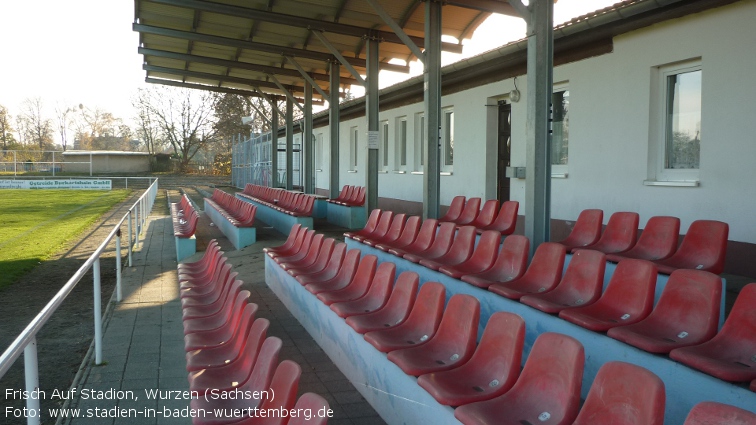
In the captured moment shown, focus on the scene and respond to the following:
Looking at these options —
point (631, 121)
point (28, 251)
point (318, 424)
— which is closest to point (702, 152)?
point (631, 121)

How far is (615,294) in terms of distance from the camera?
388cm

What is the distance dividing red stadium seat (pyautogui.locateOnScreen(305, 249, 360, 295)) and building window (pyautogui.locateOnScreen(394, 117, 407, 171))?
1057cm

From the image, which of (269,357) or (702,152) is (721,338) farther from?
(702,152)

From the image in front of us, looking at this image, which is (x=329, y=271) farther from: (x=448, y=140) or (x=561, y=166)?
(x=448, y=140)

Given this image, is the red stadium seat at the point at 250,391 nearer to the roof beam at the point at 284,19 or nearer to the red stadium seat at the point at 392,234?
the red stadium seat at the point at 392,234

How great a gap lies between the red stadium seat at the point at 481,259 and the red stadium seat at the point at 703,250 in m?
1.37

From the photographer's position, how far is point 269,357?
9.66 feet

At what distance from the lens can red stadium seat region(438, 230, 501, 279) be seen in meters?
5.52

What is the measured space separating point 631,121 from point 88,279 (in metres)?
8.64

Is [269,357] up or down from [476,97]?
down

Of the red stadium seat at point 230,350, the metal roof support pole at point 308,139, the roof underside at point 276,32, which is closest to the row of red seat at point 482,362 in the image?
the red stadium seat at point 230,350

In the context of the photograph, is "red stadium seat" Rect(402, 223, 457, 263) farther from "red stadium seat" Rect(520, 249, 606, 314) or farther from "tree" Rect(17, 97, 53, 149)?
"tree" Rect(17, 97, 53, 149)

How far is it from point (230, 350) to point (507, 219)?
16.2 ft

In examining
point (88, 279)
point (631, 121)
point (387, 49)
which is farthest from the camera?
point (387, 49)
